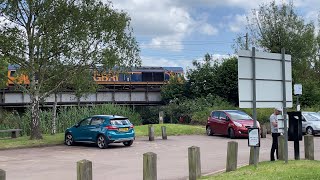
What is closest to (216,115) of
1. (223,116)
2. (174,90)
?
(223,116)

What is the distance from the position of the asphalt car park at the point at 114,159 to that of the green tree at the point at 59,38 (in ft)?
14.4

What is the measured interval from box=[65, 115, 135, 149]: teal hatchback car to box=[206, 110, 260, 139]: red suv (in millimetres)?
6464

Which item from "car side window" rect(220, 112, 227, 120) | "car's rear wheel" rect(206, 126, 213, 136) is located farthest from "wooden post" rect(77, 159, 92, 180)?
"car's rear wheel" rect(206, 126, 213, 136)

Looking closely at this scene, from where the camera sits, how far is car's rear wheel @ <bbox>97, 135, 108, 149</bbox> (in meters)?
21.3

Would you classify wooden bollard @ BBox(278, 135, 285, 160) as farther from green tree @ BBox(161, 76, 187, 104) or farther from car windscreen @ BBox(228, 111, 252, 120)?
green tree @ BBox(161, 76, 187, 104)

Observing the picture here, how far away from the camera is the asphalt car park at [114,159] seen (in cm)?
1325

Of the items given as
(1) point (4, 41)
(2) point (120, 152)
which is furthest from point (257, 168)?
(1) point (4, 41)

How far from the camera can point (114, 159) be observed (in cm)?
1689

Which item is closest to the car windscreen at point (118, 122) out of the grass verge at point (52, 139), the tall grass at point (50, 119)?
the grass verge at point (52, 139)

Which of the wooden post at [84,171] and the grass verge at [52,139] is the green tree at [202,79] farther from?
the wooden post at [84,171]

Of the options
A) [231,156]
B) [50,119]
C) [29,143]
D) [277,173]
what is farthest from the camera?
[50,119]

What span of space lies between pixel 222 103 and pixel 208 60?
7.90 meters

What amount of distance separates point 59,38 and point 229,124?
10.2 m

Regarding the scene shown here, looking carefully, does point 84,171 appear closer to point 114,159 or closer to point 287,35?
point 114,159
